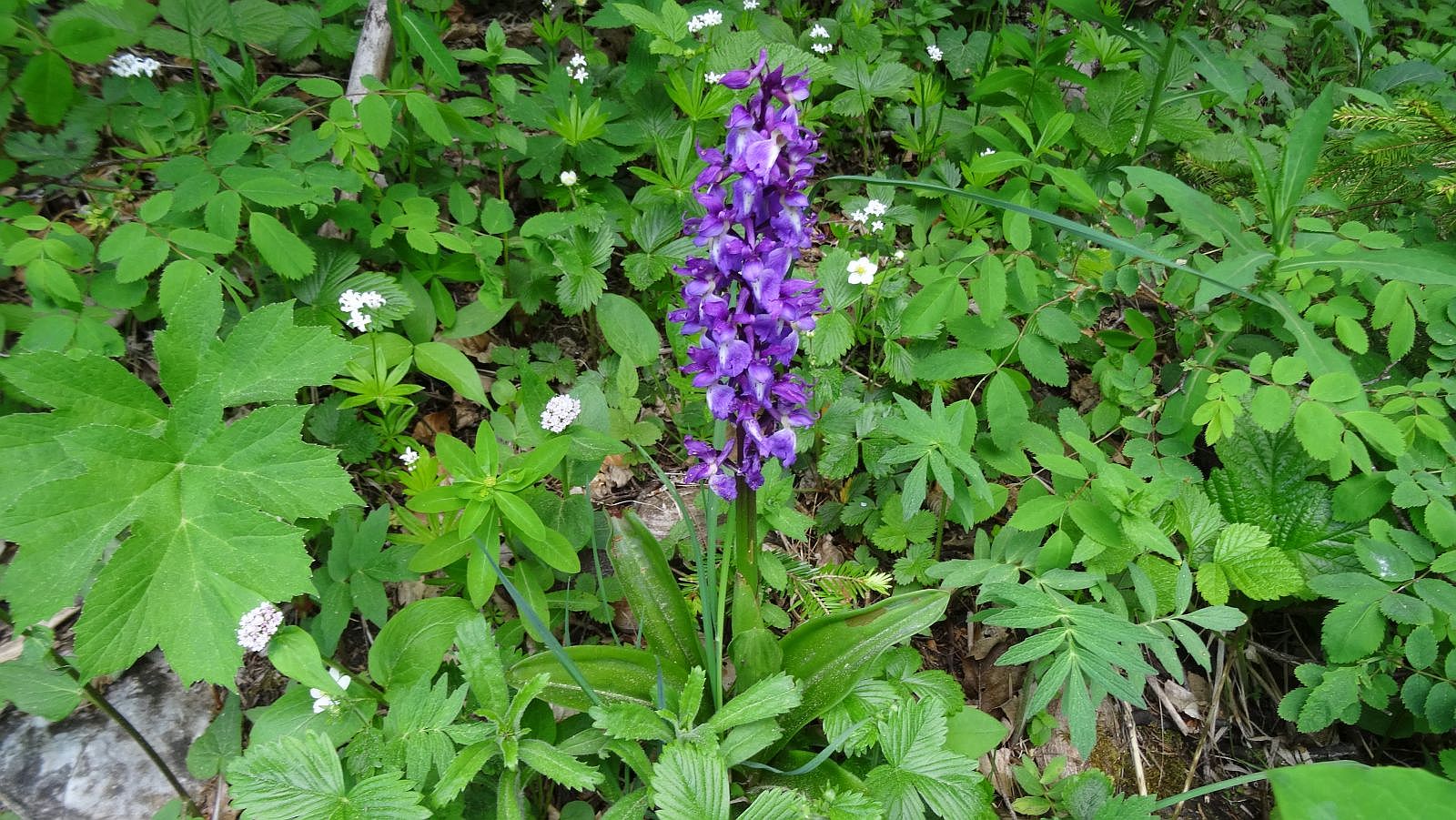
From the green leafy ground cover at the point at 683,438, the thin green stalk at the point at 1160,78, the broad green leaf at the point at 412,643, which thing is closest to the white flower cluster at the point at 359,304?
the green leafy ground cover at the point at 683,438

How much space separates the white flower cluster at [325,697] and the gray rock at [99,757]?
624mm

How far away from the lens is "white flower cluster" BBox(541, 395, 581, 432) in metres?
2.15

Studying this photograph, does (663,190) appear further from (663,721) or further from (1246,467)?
(1246,467)

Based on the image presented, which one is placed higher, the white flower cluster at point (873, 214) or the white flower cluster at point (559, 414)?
the white flower cluster at point (873, 214)

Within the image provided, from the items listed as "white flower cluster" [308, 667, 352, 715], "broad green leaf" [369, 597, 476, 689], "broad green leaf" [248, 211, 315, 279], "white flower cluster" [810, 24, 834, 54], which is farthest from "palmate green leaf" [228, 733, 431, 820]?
"white flower cluster" [810, 24, 834, 54]

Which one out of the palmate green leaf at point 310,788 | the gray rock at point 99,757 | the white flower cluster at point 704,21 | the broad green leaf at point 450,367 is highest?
the white flower cluster at point 704,21

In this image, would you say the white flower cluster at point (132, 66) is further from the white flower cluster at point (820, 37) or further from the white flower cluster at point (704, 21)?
the white flower cluster at point (820, 37)

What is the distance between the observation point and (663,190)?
9.78 ft

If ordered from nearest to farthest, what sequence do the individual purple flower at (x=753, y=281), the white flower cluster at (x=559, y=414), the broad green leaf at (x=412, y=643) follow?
the individual purple flower at (x=753, y=281)
the broad green leaf at (x=412, y=643)
the white flower cluster at (x=559, y=414)

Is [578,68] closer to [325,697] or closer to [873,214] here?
[873,214]

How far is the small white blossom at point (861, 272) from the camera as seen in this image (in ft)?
8.66

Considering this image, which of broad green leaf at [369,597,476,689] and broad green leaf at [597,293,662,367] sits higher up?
broad green leaf at [597,293,662,367]

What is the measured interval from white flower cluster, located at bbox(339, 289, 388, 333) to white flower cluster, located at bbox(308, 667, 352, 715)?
1.12 m

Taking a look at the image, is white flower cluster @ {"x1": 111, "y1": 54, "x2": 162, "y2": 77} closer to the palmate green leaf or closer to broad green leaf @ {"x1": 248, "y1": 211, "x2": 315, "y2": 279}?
broad green leaf @ {"x1": 248, "y1": 211, "x2": 315, "y2": 279}
